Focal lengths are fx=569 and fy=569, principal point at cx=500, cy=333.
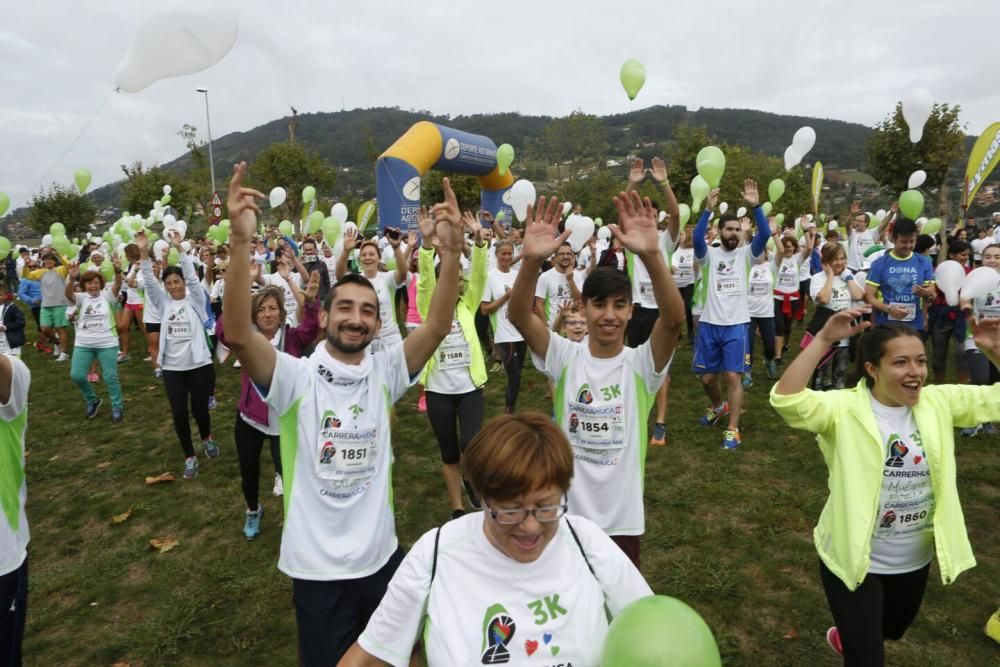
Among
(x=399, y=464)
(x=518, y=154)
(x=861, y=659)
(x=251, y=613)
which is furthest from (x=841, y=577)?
(x=518, y=154)

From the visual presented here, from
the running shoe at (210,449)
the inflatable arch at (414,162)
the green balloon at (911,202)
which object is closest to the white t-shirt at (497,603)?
the running shoe at (210,449)

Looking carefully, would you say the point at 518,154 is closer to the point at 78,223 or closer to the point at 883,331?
the point at 78,223

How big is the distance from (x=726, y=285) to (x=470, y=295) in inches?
113

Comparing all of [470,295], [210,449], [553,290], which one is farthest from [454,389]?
[210,449]

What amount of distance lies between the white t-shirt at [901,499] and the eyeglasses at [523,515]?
5.57 ft

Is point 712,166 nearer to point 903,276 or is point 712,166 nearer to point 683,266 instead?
point 903,276

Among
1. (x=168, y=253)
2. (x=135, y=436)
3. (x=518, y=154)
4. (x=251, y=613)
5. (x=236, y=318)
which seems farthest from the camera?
(x=518, y=154)

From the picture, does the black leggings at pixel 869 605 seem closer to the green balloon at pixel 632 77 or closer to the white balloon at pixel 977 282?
the white balloon at pixel 977 282

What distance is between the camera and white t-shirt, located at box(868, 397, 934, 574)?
91.7 inches

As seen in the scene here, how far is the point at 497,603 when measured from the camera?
142 centimetres

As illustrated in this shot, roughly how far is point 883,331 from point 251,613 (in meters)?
3.83

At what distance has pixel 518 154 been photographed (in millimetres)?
78375

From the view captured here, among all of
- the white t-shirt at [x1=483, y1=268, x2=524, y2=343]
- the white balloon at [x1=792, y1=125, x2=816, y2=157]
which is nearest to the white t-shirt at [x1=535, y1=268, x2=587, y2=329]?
the white t-shirt at [x1=483, y1=268, x2=524, y2=343]

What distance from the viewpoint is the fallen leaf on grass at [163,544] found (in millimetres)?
4414
